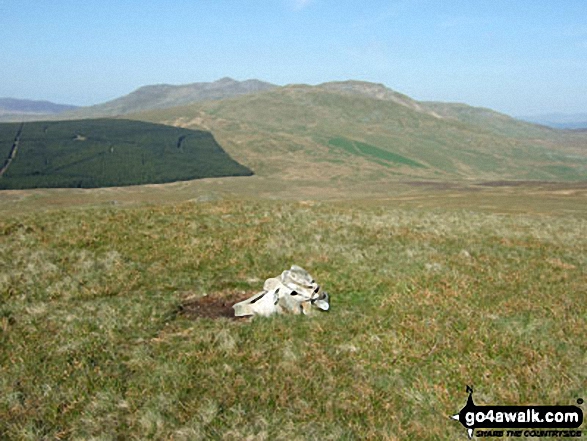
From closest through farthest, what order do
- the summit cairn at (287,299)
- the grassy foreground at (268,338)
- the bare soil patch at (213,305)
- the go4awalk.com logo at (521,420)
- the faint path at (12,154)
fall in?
1. the go4awalk.com logo at (521,420)
2. the grassy foreground at (268,338)
3. the summit cairn at (287,299)
4. the bare soil patch at (213,305)
5. the faint path at (12,154)

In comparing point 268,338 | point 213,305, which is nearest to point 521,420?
point 268,338

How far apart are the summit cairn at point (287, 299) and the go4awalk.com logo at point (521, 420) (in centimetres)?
534

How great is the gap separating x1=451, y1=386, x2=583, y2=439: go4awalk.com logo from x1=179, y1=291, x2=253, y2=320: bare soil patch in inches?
257

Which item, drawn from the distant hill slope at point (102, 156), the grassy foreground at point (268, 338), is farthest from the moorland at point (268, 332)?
the distant hill slope at point (102, 156)

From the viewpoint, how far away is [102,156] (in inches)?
5773

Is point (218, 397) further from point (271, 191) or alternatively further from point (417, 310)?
point (271, 191)

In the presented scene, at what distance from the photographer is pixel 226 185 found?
127 m

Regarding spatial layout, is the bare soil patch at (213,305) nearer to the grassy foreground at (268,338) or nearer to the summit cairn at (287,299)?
the grassy foreground at (268,338)

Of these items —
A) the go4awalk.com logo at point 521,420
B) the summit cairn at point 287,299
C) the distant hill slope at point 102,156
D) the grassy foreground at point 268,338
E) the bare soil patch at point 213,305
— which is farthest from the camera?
the distant hill slope at point 102,156

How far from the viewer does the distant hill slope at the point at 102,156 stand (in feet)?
397

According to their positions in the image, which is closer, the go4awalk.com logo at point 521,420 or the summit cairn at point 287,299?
the go4awalk.com logo at point 521,420

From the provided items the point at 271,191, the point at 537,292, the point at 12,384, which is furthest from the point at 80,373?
the point at 271,191

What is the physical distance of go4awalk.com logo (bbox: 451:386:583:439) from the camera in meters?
6.58

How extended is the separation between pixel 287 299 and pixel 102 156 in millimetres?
155159
